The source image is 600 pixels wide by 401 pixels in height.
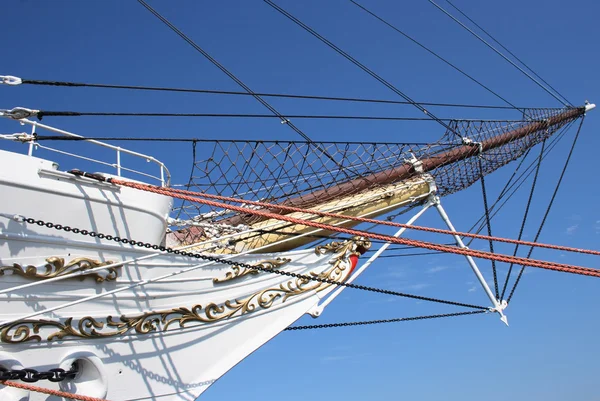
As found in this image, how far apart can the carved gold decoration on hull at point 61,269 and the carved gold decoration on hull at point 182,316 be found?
0.31 m

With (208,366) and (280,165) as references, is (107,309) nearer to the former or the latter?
(208,366)

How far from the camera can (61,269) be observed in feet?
13.6

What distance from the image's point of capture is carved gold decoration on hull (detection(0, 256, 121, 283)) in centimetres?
392

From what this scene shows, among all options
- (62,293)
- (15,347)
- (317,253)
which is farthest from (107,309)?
(317,253)

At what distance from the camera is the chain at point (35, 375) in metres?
3.76

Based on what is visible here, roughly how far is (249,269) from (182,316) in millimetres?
796

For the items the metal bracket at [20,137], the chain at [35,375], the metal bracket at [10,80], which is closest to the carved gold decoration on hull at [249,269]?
the chain at [35,375]

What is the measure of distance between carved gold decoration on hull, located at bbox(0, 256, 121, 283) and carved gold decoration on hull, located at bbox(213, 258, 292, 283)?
1.07m

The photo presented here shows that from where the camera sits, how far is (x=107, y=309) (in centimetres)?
444

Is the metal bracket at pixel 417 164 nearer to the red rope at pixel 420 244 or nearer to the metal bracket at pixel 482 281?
the metal bracket at pixel 482 281

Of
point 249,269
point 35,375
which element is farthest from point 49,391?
point 249,269

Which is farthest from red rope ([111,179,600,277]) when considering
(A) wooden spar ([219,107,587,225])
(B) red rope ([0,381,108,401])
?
(A) wooden spar ([219,107,587,225])

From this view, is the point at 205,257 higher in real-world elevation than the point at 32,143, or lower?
lower

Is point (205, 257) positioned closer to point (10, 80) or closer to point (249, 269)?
point (249, 269)
